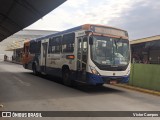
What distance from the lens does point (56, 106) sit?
35.2ft

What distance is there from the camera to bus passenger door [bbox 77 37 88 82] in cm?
1484

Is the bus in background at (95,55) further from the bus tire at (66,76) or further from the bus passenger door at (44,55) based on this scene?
the bus passenger door at (44,55)

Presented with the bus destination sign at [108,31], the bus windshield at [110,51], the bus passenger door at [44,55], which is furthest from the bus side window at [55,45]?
the bus windshield at [110,51]

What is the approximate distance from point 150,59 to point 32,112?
1369 cm

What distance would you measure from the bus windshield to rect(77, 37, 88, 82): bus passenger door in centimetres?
52

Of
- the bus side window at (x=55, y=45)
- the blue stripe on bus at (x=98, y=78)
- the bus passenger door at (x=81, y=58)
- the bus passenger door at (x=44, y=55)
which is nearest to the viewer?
the blue stripe on bus at (x=98, y=78)

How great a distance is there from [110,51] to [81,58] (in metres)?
1.45

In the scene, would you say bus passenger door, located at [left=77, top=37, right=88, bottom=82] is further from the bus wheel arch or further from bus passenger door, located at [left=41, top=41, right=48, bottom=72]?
bus passenger door, located at [left=41, top=41, right=48, bottom=72]

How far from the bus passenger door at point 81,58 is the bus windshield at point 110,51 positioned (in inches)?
20.6

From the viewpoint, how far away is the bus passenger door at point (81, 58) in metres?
14.8

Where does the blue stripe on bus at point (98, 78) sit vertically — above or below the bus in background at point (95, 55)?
below

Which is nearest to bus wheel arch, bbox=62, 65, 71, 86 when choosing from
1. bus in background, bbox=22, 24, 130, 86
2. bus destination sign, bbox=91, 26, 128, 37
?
bus in background, bbox=22, 24, 130, 86

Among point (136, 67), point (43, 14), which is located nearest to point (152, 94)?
point (136, 67)

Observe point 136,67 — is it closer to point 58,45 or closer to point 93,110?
point 58,45
